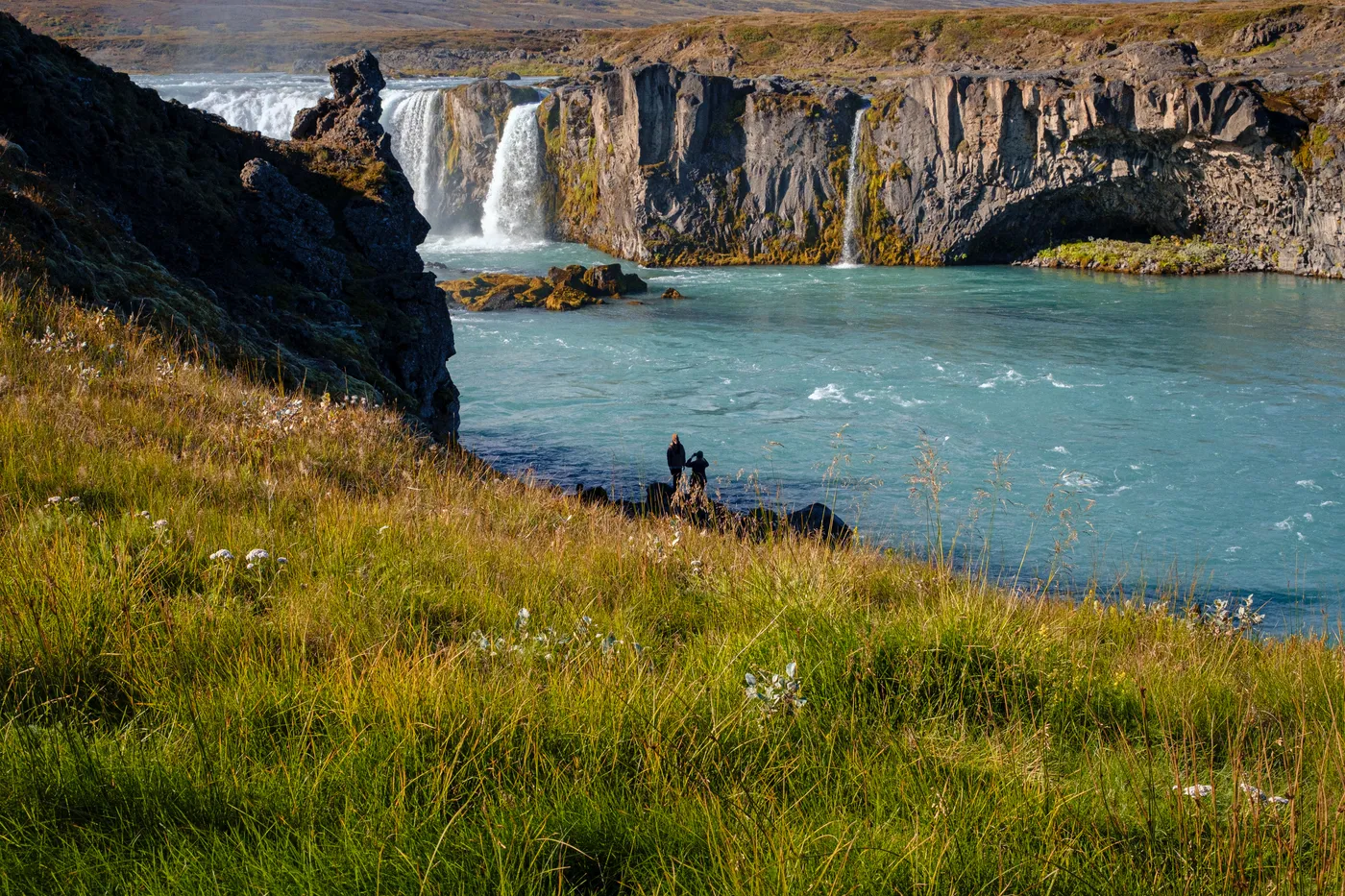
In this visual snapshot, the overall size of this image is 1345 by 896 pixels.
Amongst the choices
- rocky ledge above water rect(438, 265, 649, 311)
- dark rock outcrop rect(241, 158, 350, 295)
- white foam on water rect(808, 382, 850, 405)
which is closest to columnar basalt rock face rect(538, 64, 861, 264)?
rocky ledge above water rect(438, 265, 649, 311)

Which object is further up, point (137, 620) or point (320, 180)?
point (320, 180)

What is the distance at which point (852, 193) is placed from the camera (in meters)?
53.2

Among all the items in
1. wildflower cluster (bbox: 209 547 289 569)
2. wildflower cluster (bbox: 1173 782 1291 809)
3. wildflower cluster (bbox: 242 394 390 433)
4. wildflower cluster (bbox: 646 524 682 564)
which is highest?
wildflower cluster (bbox: 242 394 390 433)

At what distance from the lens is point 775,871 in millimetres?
2201

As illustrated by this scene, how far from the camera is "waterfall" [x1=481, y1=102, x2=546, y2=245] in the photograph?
205ft

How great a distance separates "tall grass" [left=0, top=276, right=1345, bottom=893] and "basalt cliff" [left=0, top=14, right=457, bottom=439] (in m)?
6.72

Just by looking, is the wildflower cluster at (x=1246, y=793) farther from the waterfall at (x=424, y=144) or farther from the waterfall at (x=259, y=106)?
the waterfall at (x=259, y=106)

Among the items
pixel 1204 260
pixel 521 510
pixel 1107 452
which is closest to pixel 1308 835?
pixel 521 510

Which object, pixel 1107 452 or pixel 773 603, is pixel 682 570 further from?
pixel 1107 452

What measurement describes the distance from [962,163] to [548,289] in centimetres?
2372

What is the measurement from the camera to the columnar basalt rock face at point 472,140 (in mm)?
63688

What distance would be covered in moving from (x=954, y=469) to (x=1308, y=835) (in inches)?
740

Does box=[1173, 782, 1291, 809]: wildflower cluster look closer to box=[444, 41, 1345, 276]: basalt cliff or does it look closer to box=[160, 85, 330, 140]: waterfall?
box=[444, 41, 1345, 276]: basalt cliff

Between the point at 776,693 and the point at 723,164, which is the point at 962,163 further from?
the point at 776,693
